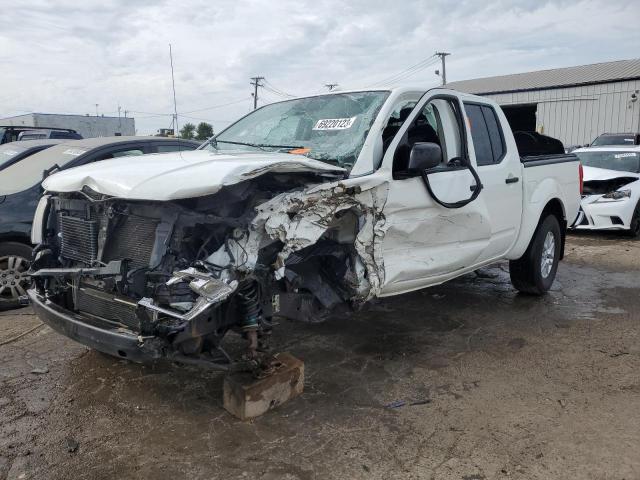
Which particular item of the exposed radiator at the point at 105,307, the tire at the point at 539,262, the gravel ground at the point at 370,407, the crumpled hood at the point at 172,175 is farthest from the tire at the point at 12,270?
the tire at the point at 539,262

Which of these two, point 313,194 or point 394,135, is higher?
point 394,135

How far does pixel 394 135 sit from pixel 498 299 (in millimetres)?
2783

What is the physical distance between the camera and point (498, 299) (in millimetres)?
6020

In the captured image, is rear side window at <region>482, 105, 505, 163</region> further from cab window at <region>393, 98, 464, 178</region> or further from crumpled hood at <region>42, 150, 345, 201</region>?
crumpled hood at <region>42, 150, 345, 201</region>

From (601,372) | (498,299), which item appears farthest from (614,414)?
(498,299)

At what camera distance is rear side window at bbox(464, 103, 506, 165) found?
4938 millimetres

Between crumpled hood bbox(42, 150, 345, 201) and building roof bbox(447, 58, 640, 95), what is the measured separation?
25.9 metres

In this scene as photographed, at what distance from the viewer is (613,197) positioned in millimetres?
9617

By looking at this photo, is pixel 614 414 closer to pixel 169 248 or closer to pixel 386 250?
pixel 386 250

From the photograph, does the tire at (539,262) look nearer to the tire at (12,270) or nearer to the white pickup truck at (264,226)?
the white pickup truck at (264,226)

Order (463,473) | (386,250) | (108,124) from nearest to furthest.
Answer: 1. (463,473)
2. (386,250)
3. (108,124)

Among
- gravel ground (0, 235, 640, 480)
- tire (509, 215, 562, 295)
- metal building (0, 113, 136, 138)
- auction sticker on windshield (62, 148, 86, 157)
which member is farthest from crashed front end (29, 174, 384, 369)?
metal building (0, 113, 136, 138)

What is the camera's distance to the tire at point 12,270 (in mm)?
5363

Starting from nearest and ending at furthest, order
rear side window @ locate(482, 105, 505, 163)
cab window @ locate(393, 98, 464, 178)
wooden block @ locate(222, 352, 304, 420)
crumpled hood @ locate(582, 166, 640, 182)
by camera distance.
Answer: wooden block @ locate(222, 352, 304, 420) < cab window @ locate(393, 98, 464, 178) < rear side window @ locate(482, 105, 505, 163) < crumpled hood @ locate(582, 166, 640, 182)
